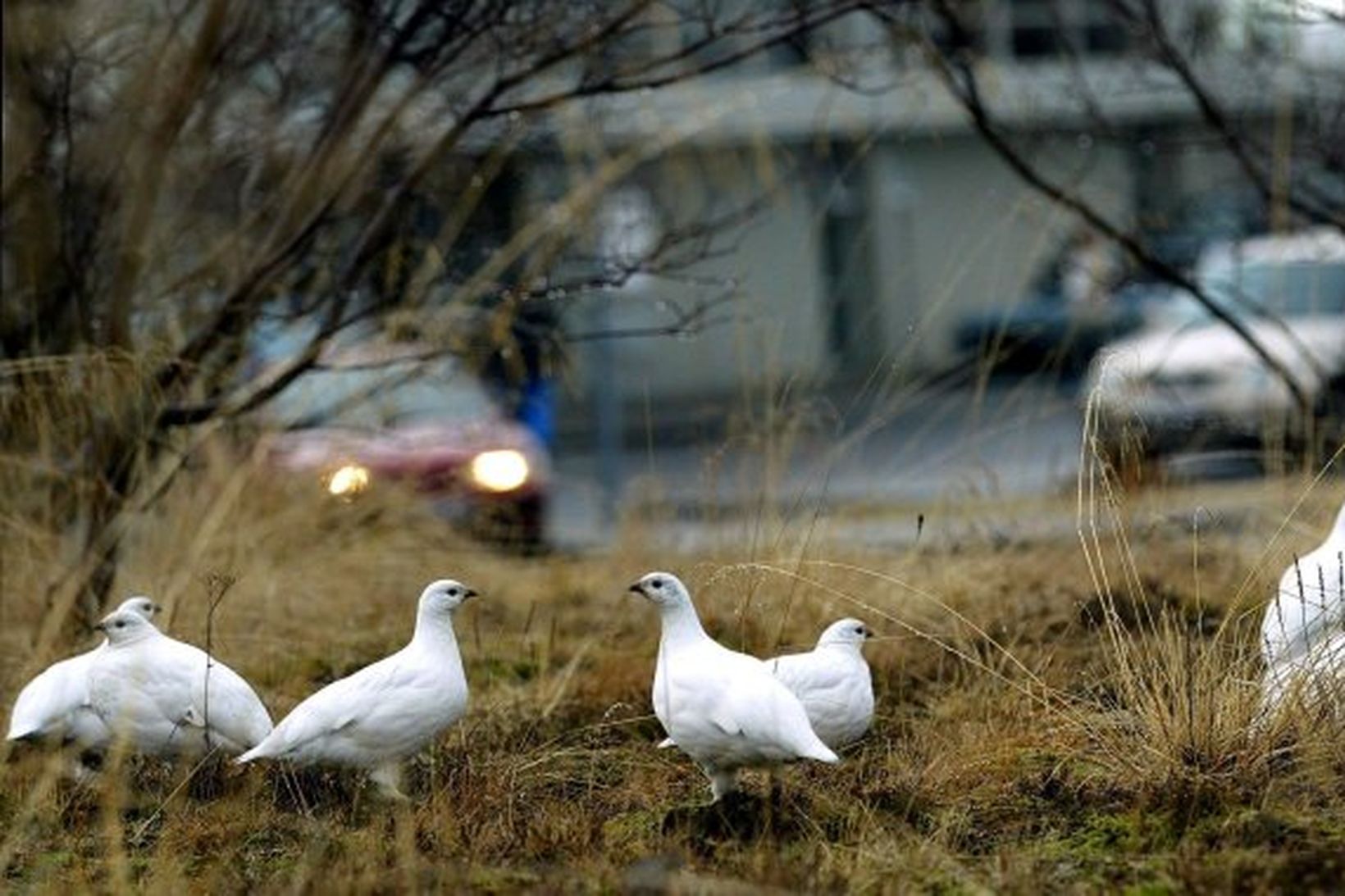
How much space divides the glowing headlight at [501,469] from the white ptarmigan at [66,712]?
310 inches

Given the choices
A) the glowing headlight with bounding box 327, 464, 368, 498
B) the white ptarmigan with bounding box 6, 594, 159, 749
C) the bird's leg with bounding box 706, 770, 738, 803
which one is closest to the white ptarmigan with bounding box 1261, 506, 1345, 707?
the bird's leg with bounding box 706, 770, 738, 803

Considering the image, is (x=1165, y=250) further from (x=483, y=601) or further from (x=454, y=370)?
(x=483, y=601)

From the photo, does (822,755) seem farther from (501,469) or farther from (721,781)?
(501,469)

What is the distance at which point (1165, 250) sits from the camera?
14891 mm

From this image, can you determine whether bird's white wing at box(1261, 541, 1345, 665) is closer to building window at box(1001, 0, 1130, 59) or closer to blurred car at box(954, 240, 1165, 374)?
blurred car at box(954, 240, 1165, 374)

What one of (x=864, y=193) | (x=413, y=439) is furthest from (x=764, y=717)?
(x=864, y=193)

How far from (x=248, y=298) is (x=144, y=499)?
78 cm

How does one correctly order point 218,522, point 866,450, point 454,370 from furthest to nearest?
point 866,450, point 454,370, point 218,522

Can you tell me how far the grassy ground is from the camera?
6.25 metres

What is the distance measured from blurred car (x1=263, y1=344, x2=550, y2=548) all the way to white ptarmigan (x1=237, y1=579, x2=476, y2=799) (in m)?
2.93

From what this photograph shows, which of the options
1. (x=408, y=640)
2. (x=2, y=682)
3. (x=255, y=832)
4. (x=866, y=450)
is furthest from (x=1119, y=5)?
(x=866, y=450)

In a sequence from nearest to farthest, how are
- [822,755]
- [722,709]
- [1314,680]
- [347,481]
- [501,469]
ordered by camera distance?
1. [822,755]
2. [722,709]
3. [1314,680]
4. [347,481]
5. [501,469]

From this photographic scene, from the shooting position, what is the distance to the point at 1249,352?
2222 cm

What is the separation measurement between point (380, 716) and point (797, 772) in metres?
1.08
